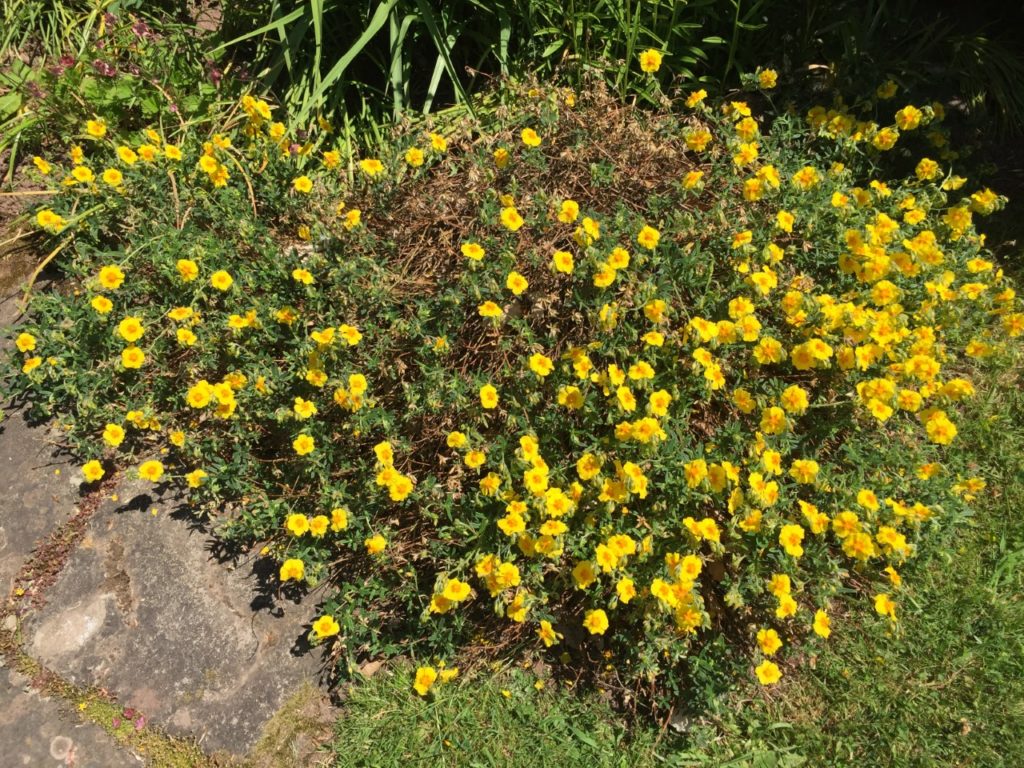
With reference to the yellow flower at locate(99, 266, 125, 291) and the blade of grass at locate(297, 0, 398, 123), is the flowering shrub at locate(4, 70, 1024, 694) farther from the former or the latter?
the blade of grass at locate(297, 0, 398, 123)

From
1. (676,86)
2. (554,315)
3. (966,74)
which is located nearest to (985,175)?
(966,74)

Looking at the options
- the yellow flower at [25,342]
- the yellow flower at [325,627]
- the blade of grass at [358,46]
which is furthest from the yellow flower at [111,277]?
the yellow flower at [325,627]

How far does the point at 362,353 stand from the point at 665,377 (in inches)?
45.3

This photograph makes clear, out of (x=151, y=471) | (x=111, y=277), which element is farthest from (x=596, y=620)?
(x=111, y=277)

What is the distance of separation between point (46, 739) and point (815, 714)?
278 centimetres

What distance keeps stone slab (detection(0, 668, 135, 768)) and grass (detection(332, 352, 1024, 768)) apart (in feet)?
2.72

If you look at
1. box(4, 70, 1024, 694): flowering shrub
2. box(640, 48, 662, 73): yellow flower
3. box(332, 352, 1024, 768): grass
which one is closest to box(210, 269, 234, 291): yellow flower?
box(4, 70, 1024, 694): flowering shrub

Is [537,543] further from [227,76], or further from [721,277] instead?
[227,76]

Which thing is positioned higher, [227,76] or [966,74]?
[966,74]

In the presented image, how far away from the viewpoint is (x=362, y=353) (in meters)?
2.63

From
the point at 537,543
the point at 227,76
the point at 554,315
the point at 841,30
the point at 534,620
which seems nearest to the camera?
the point at 537,543

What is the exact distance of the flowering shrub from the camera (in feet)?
7.51

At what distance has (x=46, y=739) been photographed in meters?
2.44

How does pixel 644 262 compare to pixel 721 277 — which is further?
pixel 721 277
